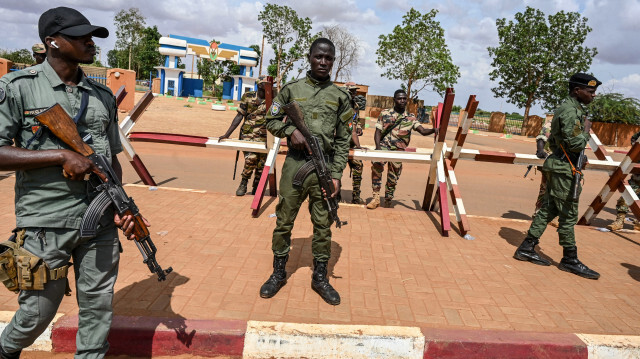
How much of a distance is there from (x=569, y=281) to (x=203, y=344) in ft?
12.0

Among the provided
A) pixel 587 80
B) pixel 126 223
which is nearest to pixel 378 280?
pixel 126 223

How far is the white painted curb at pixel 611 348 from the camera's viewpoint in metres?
2.83

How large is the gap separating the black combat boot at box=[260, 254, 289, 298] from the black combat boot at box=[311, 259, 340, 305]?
274 mm

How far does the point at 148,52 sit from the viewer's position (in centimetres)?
5062

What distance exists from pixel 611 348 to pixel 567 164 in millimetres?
2085

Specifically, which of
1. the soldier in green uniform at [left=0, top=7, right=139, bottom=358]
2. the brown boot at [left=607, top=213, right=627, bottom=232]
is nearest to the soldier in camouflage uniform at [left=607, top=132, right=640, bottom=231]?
the brown boot at [left=607, top=213, right=627, bottom=232]

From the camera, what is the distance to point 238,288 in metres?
3.40

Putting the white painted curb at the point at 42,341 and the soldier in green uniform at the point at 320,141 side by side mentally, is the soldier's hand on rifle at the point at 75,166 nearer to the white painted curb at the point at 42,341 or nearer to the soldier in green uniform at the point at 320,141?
the white painted curb at the point at 42,341

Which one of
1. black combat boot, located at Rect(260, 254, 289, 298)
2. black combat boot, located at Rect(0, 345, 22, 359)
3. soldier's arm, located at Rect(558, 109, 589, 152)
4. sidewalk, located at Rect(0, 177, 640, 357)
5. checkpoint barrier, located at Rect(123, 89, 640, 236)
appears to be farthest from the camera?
checkpoint barrier, located at Rect(123, 89, 640, 236)

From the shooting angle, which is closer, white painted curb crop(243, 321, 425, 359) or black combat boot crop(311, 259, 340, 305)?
white painted curb crop(243, 321, 425, 359)

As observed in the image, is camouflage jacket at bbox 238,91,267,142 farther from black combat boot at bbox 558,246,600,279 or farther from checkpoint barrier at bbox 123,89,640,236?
black combat boot at bbox 558,246,600,279

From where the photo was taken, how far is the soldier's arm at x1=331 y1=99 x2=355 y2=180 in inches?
129

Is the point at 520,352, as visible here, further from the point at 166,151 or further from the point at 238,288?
the point at 166,151

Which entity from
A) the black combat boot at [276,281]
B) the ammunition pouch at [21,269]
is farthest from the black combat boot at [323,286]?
the ammunition pouch at [21,269]
